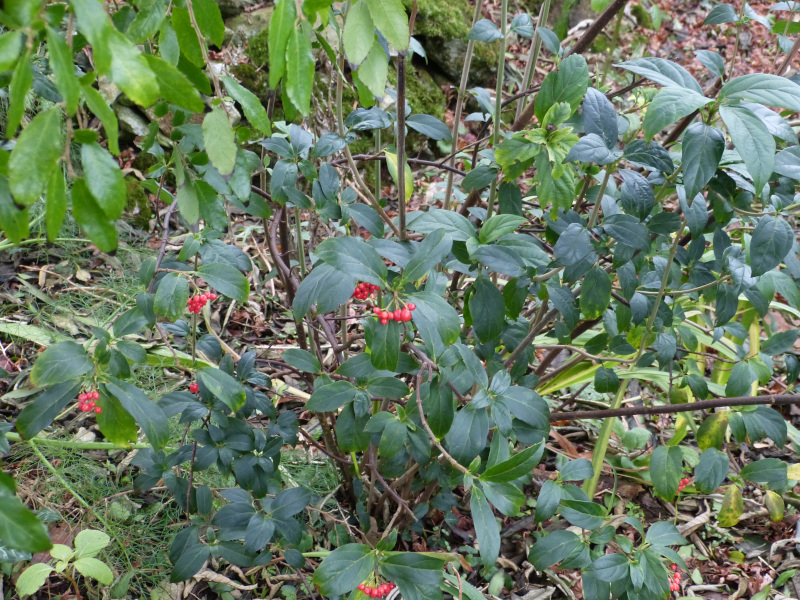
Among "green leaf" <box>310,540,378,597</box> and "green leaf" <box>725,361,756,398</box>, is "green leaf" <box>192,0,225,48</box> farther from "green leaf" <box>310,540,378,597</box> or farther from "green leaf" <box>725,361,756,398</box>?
"green leaf" <box>725,361,756,398</box>

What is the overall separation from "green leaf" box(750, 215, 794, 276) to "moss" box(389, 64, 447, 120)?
2.59m

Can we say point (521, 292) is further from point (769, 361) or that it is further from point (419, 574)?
point (769, 361)

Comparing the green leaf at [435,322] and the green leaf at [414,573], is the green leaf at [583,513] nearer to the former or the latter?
the green leaf at [414,573]

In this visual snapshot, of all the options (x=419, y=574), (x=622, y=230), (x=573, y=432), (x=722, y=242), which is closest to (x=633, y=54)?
(x=573, y=432)

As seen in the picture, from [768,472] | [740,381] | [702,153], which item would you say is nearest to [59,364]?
[702,153]

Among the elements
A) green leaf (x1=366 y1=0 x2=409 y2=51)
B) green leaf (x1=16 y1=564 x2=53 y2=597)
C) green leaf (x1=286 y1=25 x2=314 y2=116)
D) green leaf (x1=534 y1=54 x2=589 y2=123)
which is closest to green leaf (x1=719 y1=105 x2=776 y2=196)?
green leaf (x1=534 y1=54 x2=589 y2=123)

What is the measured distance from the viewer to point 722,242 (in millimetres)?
1493

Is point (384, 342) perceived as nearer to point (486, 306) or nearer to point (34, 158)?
point (486, 306)

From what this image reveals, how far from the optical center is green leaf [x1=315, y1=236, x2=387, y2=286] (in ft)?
3.46

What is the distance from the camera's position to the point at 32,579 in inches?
57.9

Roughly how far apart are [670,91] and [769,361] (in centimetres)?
108

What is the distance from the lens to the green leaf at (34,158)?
602mm

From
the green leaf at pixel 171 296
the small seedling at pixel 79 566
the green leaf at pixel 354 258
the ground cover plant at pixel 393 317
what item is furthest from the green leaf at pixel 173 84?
the small seedling at pixel 79 566

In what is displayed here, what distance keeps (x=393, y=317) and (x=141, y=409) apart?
52 centimetres
